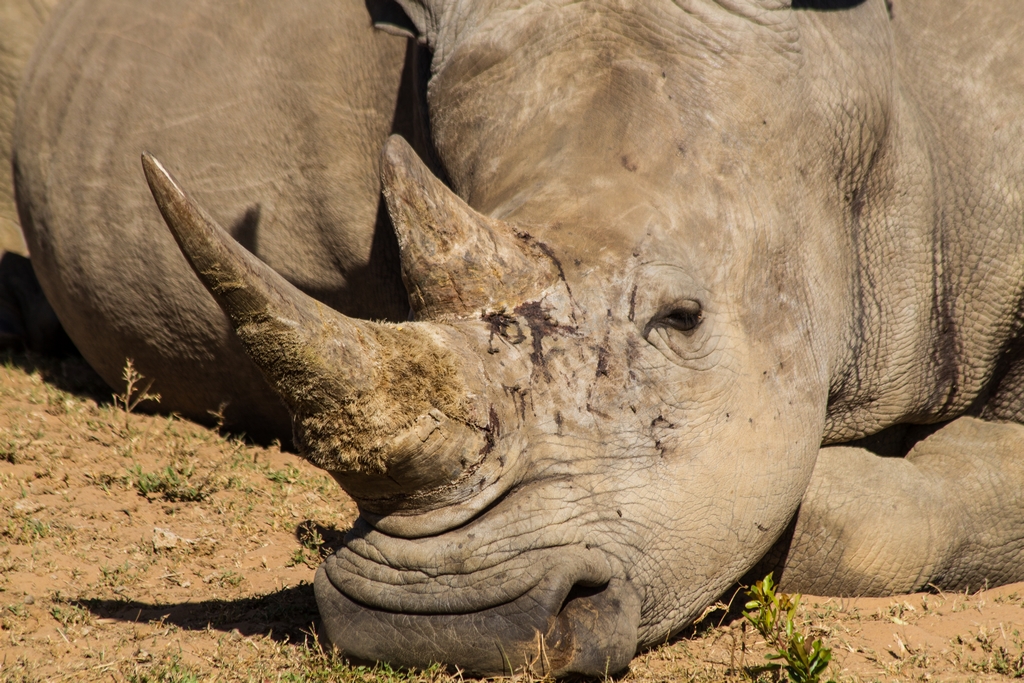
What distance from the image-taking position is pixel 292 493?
4324 mm

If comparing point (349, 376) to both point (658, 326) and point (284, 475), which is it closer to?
point (658, 326)

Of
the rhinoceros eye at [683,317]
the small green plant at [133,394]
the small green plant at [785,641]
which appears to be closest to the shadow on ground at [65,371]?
the small green plant at [133,394]

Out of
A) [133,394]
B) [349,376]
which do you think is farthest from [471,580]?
[133,394]

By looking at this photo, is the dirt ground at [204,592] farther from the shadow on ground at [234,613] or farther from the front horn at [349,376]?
the front horn at [349,376]

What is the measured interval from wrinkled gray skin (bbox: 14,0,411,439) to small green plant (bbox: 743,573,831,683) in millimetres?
2159

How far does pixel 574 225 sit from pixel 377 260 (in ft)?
6.29

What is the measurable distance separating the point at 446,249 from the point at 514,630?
973mm

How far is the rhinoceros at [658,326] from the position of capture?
2639mm

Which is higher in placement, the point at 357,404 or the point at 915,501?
the point at 357,404

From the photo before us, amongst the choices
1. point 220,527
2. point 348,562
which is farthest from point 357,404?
point 220,527

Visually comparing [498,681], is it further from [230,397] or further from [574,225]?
[230,397]

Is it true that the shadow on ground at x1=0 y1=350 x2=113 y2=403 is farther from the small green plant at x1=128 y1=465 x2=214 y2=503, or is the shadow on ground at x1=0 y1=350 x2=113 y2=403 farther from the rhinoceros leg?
the rhinoceros leg

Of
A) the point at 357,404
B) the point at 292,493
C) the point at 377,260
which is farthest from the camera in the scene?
the point at 377,260

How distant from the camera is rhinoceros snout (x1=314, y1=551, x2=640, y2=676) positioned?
2.68m
